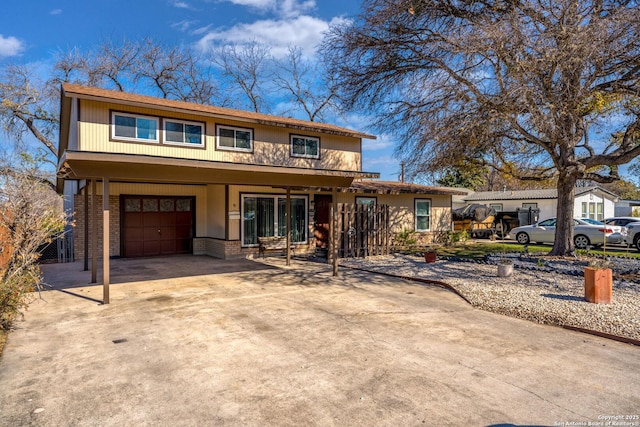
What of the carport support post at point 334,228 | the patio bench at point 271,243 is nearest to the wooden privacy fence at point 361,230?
the patio bench at point 271,243

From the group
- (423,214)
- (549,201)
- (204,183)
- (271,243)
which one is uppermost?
(549,201)

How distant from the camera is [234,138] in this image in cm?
1439

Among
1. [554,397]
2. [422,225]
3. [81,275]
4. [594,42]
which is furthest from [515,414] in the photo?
[422,225]

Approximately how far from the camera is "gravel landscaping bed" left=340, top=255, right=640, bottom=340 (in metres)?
6.38

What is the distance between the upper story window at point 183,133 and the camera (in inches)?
509

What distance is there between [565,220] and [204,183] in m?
11.8

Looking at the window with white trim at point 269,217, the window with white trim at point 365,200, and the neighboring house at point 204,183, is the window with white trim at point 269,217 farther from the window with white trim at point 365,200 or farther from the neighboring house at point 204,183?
the window with white trim at point 365,200

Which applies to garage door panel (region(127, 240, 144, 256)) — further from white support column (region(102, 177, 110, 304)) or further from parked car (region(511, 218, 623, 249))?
parked car (region(511, 218, 623, 249))

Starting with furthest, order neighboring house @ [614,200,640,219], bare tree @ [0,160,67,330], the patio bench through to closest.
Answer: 1. neighboring house @ [614,200,640,219]
2. the patio bench
3. bare tree @ [0,160,67,330]

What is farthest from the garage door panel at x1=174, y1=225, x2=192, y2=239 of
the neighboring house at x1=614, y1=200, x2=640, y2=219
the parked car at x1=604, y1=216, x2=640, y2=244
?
the neighboring house at x1=614, y1=200, x2=640, y2=219

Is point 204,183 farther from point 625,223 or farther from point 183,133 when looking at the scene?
point 625,223

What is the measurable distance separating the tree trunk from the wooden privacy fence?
19.4 feet

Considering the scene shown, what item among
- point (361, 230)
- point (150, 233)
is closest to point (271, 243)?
point (361, 230)

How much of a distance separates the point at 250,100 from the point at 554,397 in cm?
2943
